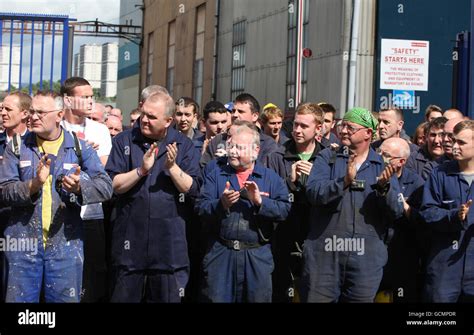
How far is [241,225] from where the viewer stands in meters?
7.61

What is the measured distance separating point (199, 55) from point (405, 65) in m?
13.5

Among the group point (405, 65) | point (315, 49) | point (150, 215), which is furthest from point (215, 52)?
point (150, 215)

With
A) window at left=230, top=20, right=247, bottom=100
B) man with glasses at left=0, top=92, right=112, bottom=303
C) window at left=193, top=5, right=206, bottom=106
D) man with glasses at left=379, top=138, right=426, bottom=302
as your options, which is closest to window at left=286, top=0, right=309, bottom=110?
window at left=230, top=20, right=247, bottom=100

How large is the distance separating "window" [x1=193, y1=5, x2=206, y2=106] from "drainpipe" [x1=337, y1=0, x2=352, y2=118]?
39.8ft

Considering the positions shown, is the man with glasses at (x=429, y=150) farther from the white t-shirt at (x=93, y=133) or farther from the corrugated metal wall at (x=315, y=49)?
the corrugated metal wall at (x=315, y=49)

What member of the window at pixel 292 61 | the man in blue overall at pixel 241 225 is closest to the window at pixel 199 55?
the window at pixel 292 61

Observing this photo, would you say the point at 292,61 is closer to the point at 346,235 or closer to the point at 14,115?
the point at 14,115

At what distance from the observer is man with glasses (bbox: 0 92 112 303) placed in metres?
7.13

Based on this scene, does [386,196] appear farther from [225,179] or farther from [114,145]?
[114,145]

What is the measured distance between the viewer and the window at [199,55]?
1289 inches

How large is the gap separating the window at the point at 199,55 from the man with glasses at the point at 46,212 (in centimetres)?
2541

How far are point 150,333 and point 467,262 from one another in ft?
8.73

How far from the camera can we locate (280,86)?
997 inches

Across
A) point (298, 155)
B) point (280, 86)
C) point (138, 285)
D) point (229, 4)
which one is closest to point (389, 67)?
point (280, 86)
